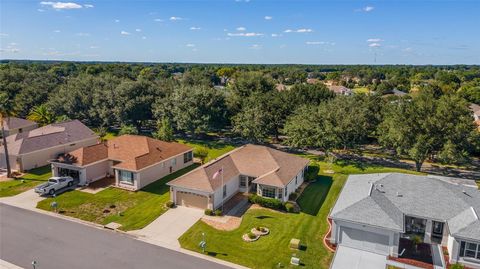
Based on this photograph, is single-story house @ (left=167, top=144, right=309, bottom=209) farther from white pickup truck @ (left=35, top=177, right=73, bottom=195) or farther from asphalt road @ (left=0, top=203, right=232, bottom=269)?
white pickup truck @ (left=35, top=177, right=73, bottom=195)

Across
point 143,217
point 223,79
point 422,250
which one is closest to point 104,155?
point 143,217

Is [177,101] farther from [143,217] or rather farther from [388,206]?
[388,206]

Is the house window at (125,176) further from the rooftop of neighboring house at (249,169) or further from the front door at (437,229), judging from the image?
the front door at (437,229)

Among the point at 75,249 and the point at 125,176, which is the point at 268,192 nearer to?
the point at 125,176

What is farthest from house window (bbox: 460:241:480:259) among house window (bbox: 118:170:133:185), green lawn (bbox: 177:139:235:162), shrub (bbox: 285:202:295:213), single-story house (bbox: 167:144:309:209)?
green lawn (bbox: 177:139:235:162)

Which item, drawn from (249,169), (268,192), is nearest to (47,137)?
(249,169)
